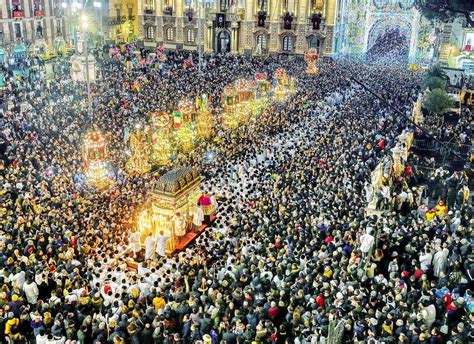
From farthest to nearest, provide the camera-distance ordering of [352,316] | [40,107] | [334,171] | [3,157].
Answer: [40,107] → [3,157] → [334,171] → [352,316]

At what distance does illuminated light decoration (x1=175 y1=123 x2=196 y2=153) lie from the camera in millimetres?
22156

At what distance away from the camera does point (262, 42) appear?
54.6m

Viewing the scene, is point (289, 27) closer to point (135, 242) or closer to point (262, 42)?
point (262, 42)

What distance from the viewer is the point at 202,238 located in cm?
1666

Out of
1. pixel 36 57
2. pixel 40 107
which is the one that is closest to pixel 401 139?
pixel 40 107

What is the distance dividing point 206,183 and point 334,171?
17.5 feet

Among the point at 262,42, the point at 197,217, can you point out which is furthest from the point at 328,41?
the point at 197,217

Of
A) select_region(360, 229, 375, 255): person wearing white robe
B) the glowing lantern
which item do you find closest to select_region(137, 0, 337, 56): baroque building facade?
the glowing lantern

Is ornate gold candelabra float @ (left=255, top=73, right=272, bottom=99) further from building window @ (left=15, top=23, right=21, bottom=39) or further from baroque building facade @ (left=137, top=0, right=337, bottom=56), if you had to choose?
building window @ (left=15, top=23, right=21, bottom=39)

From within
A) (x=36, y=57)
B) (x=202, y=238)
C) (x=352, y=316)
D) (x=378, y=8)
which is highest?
(x=378, y=8)

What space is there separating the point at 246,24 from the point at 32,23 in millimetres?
22127

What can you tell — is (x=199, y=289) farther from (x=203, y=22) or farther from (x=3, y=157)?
(x=203, y=22)

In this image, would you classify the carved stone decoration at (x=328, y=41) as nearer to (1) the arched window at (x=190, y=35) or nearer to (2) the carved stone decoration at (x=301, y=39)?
(2) the carved stone decoration at (x=301, y=39)

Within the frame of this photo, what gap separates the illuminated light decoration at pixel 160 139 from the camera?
2134 centimetres
